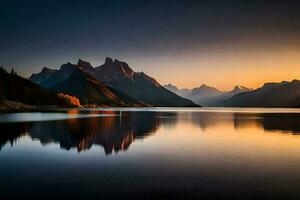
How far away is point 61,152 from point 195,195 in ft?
76.4

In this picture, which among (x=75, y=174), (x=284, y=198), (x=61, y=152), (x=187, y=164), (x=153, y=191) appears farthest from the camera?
(x=61, y=152)

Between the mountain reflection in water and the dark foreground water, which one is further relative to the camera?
the mountain reflection in water

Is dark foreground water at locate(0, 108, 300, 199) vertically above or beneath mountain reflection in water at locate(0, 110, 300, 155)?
beneath

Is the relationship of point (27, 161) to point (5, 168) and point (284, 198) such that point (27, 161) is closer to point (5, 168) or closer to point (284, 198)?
point (5, 168)

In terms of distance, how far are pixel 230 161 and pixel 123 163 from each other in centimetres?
1109

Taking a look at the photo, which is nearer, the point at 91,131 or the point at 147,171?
the point at 147,171

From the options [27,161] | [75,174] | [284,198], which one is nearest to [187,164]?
[75,174]

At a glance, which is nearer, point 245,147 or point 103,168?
point 103,168

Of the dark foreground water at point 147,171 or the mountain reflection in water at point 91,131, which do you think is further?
the mountain reflection in water at point 91,131

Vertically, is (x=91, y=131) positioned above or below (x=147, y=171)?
above

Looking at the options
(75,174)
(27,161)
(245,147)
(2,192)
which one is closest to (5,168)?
(27,161)

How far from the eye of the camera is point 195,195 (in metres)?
19.7

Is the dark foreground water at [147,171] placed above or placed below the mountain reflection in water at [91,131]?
below

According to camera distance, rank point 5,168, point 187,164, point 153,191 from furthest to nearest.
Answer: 1. point 187,164
2. point 5,168
3. point 153,191
